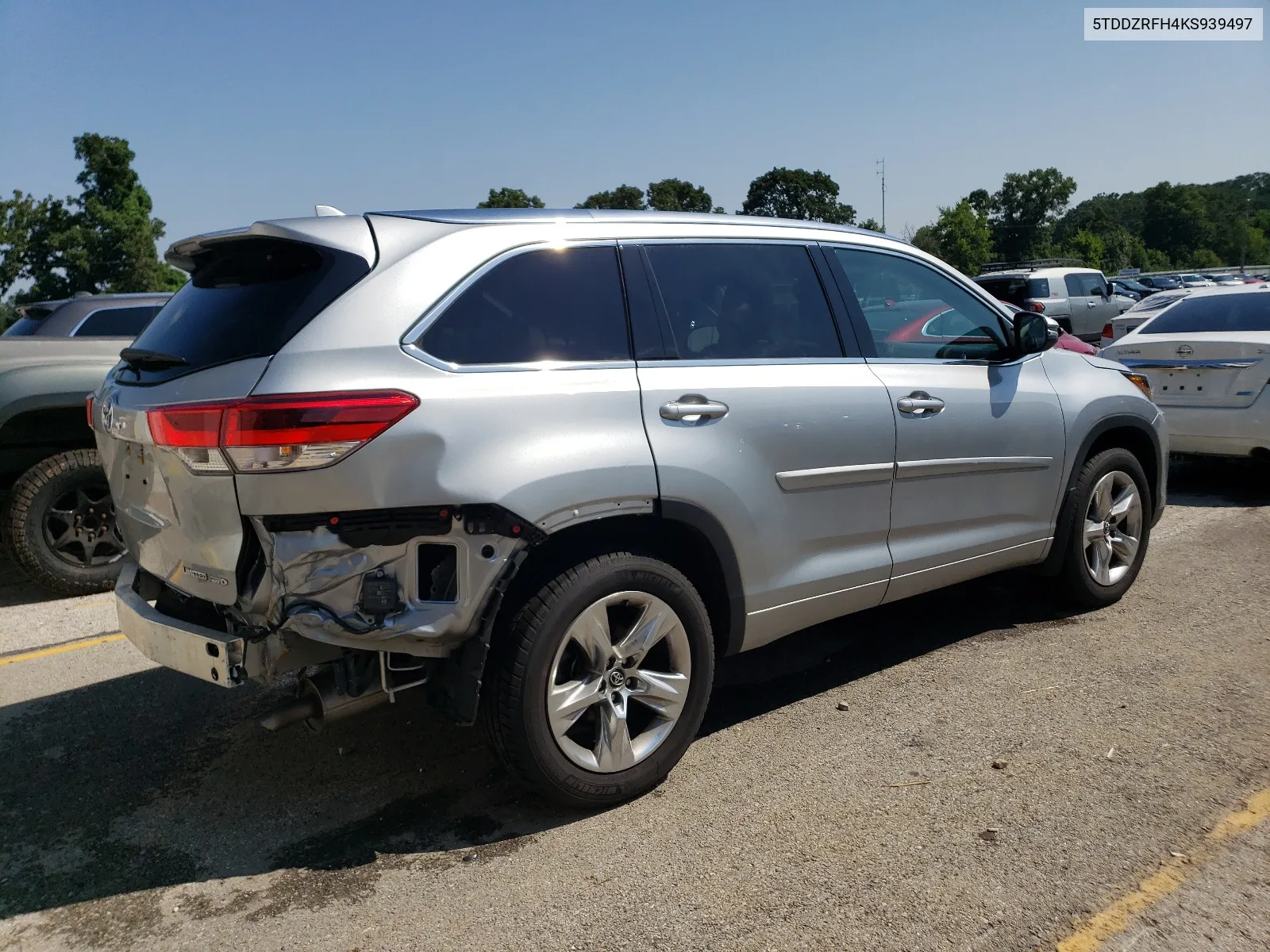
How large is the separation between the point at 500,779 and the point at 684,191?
239 ft

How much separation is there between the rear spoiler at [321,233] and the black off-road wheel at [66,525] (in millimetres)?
3325

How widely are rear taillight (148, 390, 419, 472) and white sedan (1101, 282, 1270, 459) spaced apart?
7.10 metres

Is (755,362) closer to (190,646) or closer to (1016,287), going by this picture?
(190,646)

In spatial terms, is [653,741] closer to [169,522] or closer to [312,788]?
[312,788]

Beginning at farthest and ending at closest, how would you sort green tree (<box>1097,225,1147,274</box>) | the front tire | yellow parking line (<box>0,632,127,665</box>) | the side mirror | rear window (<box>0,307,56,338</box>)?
1. green tree (<box>1097,225,1147,274</box>)
2. rear window (<box>0,307,56,338</box>)
3. yellow parking line (<box>0,632,127,665</box>)
4. the side mirror
5. the front tire

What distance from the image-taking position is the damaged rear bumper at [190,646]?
288 cm

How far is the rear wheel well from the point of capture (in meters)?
3.08

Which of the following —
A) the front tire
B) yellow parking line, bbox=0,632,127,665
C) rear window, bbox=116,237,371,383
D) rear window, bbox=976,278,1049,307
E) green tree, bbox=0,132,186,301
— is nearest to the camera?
rear window, bbox=116,237,371,383

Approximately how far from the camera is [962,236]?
58719 mm

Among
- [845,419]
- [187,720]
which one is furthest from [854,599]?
[187,720]

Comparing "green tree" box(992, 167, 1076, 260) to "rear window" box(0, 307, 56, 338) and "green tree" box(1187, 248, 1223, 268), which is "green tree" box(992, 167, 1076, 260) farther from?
"rear window" box(0, 307, 56, 338)

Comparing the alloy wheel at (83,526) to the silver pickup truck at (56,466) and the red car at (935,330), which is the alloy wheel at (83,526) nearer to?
the silver pickup truck at (56,466)

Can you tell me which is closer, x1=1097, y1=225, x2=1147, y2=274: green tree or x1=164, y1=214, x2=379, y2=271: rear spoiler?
x1=164, y1=214, x2=379, y2=271: rear spoiler

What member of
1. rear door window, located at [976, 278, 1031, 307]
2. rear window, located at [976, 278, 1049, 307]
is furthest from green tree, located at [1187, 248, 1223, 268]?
rear door window, located at [976, 278, 1031, 307]
